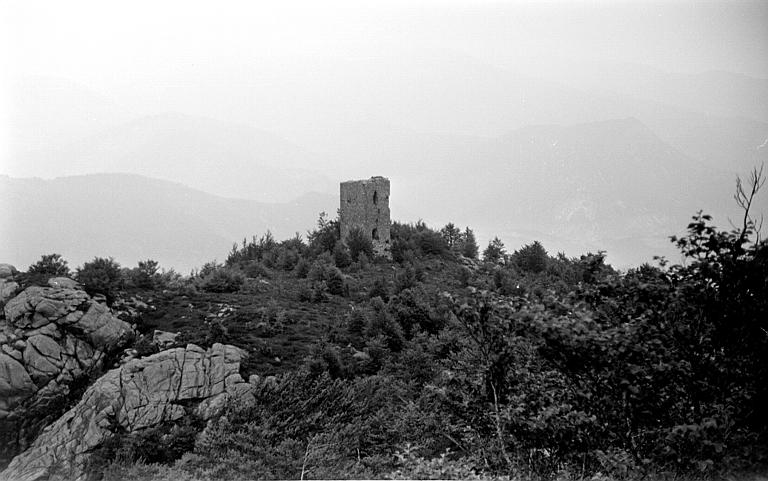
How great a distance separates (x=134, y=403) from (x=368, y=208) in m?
17.9

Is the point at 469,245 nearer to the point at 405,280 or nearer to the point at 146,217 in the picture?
the point at 405,280

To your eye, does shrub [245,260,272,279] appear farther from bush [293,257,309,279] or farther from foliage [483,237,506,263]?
foliage [483,237,506,263]

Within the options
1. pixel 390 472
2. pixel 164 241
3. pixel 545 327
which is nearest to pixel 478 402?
pixel 545 327

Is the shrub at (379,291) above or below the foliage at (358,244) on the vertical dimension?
below

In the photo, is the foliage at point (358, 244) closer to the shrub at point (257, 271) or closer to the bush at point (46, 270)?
the shrub at point (257, 271)

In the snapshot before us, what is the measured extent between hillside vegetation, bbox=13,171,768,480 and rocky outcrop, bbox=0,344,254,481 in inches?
26.3

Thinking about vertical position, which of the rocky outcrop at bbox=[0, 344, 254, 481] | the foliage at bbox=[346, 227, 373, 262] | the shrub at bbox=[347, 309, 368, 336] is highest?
the foliage at bbox=[346, 227, 373, 262]

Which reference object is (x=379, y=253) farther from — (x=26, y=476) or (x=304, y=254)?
(x=26, y=476)

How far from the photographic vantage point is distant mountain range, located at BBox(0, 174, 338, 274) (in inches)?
1957

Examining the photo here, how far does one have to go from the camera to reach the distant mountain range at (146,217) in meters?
49.7

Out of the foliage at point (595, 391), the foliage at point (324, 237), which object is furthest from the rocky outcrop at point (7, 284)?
the foliage at point (324, 237)

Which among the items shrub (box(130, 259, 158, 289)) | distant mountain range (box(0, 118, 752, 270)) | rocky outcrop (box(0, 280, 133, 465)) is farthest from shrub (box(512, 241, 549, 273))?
rocky outcrop (box(0, 280, 133, 465))

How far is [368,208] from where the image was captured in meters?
28.9

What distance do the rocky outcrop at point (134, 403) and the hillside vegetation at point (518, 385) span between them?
0.67 m
